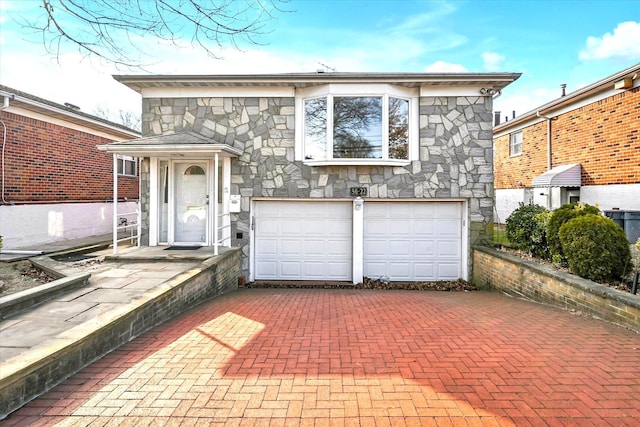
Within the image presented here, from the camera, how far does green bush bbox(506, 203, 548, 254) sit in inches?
283

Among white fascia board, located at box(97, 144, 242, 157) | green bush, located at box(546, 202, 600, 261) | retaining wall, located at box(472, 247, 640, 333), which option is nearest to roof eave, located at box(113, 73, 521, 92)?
white fascia board, located at box(97, 144, 242, 157)

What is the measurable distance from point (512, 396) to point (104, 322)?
4.00 metres

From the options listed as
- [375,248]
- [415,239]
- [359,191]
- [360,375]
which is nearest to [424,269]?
[415,239]

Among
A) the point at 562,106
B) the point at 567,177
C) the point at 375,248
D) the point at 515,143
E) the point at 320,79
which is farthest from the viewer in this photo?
the point at 515,143

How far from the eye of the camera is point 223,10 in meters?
4.07

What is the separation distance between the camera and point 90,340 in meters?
3.33

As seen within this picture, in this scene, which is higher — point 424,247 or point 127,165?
point 127,165

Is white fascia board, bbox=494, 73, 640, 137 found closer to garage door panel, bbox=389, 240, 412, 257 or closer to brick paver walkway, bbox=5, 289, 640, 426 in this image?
garage door panel, bbox=389, 240, 412, 257

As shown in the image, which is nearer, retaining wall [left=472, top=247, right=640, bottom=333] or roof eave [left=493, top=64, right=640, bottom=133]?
retaining wall [left=472, top=247, right=640, bottom=333]

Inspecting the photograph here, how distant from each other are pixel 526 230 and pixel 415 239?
2440mm

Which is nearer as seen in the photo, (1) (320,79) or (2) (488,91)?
(1) (320,79)

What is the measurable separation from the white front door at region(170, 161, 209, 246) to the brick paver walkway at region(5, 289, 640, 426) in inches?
157

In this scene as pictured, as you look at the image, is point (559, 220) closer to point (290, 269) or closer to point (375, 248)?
point (375, 248)

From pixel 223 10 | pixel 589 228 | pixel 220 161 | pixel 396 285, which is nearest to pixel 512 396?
pixel 589 228
